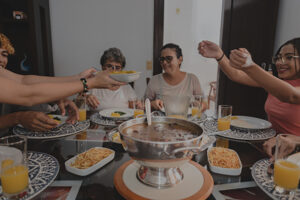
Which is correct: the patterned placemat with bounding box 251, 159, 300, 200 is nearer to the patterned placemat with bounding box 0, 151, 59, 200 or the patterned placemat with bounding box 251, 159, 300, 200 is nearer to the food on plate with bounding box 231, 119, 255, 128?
the food on plate with bounding box 231, 119, 255, 128

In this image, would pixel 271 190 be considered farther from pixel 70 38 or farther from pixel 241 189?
pixel 70 38

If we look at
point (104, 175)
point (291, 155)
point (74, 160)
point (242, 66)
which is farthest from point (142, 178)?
point (242, 66)

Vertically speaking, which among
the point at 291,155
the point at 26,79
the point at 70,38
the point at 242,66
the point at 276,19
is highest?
the point at 276,19

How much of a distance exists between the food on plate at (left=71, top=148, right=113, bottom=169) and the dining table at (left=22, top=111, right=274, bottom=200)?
4 cm

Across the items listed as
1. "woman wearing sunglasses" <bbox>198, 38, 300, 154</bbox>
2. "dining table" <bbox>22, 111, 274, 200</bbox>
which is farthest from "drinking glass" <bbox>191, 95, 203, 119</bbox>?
"dining table" <bbox>22, 111, 274, 200</bbox>

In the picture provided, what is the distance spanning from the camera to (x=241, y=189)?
741mm

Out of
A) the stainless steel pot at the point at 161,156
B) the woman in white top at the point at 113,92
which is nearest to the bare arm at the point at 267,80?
the stainless steel pot at the point at 161,156

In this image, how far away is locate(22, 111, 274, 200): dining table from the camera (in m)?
0.73

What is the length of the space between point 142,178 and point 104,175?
0.17 meters

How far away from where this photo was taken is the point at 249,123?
4.84 ft

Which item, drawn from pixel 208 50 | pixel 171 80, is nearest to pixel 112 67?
pixel 171 80

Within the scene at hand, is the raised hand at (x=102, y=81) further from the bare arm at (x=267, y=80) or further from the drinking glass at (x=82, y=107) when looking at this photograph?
the bare arm at (x=267, y=80)

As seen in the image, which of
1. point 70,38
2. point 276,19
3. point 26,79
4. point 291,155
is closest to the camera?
point 291,155

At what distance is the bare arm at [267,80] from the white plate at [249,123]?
21cm
